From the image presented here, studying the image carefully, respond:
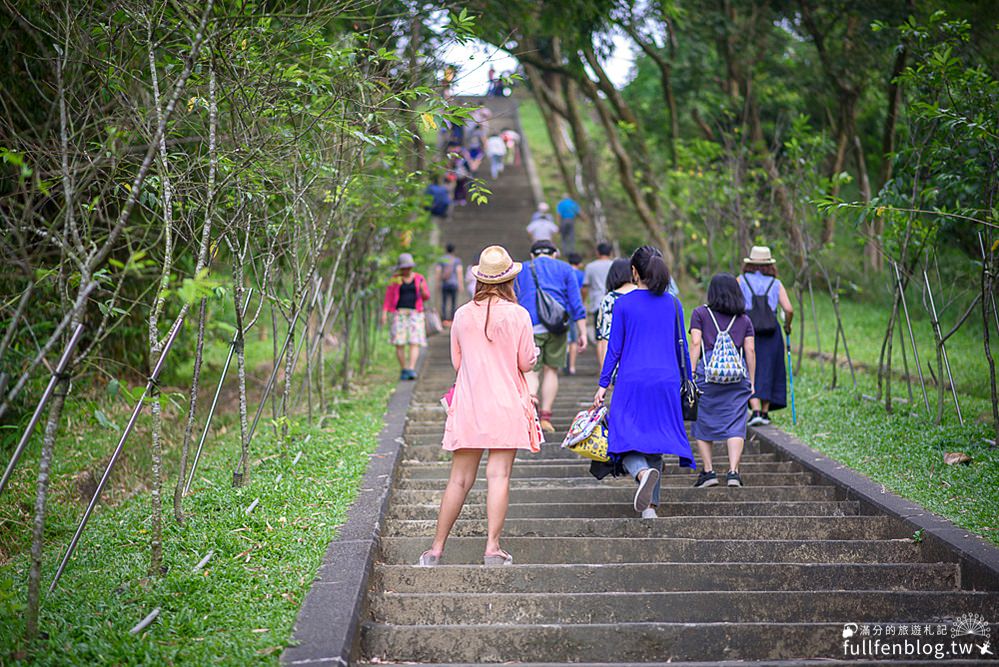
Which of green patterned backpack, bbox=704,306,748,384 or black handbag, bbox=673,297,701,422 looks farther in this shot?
green patterned backpack, bbox=704,306,748,384

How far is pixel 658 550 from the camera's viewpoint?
17.4ft

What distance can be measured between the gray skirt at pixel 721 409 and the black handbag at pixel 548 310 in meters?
2.03

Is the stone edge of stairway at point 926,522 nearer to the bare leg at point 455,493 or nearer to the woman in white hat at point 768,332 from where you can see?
the woman in white hat at point 768,332

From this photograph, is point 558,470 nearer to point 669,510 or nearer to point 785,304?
point 669,510

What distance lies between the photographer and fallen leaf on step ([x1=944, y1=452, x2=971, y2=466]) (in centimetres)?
680

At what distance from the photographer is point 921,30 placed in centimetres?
787

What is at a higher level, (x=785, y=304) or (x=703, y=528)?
(x=785, y=304)

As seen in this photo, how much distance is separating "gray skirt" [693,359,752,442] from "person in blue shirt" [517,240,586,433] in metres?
2.02

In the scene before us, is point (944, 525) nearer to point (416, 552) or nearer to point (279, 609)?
point (416, 552)

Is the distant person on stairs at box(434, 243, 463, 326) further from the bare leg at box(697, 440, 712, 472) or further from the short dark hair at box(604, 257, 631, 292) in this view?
the bare leg at box(697, 440, 712, 472)

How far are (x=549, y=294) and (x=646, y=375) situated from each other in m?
2.86

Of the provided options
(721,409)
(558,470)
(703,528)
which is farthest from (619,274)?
(703,528)

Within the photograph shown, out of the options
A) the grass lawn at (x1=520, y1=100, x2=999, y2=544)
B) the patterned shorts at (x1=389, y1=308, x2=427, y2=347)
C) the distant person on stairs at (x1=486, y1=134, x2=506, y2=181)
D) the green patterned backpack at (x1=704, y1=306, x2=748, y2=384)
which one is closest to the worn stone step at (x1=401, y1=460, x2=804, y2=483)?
the grass lawn at (x1=520, y1=100, x2=999, y2=544)

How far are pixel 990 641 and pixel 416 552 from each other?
2.72m
